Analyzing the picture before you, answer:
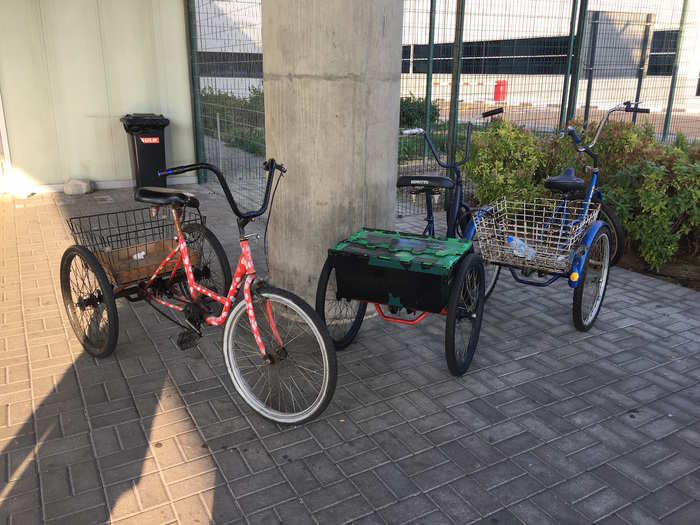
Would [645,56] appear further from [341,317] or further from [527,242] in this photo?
[341,317]

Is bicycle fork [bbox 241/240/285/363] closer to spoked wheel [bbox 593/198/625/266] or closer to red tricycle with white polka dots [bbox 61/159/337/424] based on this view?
red tricycle with white polka dots [bbox 61/159/337/424]

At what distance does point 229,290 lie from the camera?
3.52 meters

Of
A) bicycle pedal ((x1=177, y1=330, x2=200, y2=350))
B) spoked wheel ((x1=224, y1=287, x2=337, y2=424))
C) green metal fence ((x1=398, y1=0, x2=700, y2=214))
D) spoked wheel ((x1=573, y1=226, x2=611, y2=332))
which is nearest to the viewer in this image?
spoked wheel ((x1=224, y1=287, x2=337, y2=424))

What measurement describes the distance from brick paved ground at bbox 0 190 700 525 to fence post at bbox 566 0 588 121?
3.88 m

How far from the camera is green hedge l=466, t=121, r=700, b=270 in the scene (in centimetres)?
545

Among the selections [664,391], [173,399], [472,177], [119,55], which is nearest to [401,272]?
[173,399]

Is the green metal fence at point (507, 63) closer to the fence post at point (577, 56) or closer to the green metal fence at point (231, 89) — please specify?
the fence post at point (577, 56)

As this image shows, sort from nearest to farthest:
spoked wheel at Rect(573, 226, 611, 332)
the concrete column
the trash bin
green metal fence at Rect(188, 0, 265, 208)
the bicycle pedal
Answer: the bicycle pedal, the concrete column, spoked wheel at Rect(573, 226, 611, 332), green metal fence at Rect(188, 0, 265, 208), the trash bin

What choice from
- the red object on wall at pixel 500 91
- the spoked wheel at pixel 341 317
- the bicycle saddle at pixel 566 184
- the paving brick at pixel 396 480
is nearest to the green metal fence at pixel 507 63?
the red object on wall at pixel 500 91

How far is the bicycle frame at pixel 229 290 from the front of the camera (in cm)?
306

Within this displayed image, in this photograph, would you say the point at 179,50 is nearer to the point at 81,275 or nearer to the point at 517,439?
the point at 81,275

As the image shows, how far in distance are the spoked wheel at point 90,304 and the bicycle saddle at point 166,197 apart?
53cm

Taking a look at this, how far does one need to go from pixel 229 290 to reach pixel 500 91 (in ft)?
17.3

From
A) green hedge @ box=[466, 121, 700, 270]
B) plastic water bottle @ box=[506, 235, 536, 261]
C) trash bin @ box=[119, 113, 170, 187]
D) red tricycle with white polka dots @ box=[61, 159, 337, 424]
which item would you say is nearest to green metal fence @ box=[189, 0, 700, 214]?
green hedge @ box=[466, 121, 700, 270]
